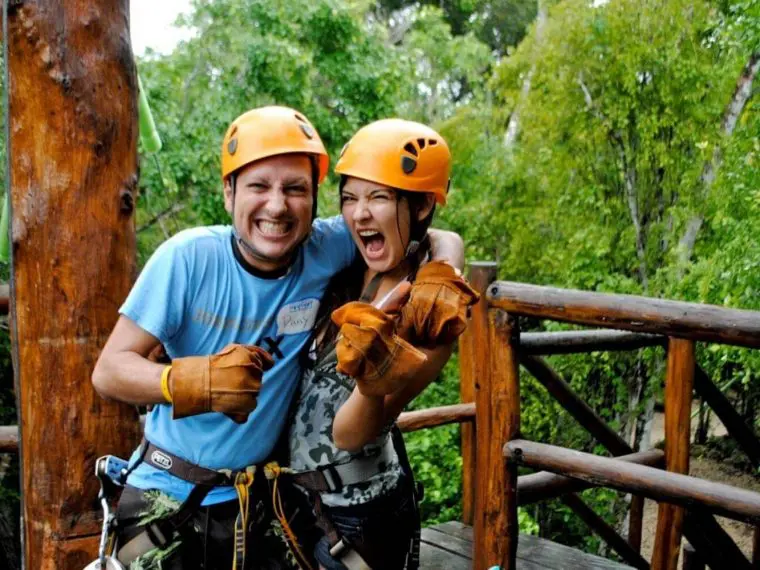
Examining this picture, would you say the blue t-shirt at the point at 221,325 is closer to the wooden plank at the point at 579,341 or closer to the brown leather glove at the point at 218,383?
the brown leather glove at the point at 218,383

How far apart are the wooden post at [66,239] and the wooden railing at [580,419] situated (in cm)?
58

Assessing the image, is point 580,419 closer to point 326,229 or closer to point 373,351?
point 326,229

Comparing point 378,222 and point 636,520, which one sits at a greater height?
point 378,222

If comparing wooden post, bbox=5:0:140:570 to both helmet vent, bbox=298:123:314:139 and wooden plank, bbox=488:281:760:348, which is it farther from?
wooden plank, bbox=488:281:760:348

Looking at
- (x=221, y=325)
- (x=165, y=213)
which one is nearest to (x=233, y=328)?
(x=221, y=325)

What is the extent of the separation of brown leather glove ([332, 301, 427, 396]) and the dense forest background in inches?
212

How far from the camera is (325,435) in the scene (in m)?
2.06

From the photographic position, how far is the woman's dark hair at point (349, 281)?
208 cm

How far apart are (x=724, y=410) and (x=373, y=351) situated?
2780mm

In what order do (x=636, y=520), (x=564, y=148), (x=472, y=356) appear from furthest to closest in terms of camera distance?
(x=564, y=148) < (x=636, y=520) < (x=472, y=356)

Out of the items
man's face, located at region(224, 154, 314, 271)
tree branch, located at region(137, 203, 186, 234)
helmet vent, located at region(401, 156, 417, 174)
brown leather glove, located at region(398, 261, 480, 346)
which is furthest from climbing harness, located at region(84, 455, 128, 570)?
tree branch, located at region(137, 203, 186, 234)

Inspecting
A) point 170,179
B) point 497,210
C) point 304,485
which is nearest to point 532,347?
point 304,485

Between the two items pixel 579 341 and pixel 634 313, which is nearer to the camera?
pixel 634 313

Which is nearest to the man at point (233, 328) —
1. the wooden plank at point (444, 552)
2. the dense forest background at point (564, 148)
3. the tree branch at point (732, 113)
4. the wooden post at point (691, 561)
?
the wooden plank at point (444, 552)
